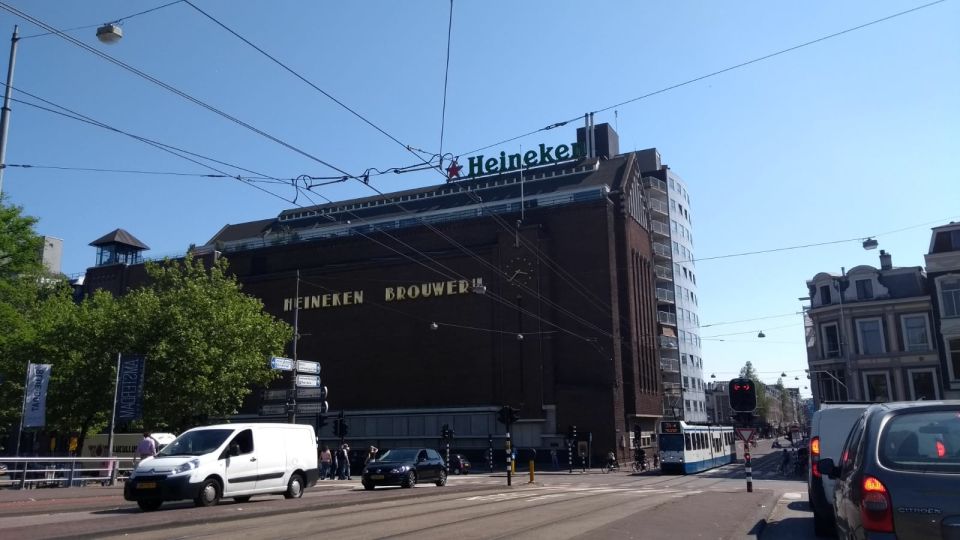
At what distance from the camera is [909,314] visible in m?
48.3

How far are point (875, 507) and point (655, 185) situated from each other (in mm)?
75365

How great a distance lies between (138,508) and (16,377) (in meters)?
31.8

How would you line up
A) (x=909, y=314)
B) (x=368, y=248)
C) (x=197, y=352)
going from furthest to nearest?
(x=368, y=248) < (x=909, y=314) < (x=197, y=352)

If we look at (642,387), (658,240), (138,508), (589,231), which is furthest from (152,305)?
(658,240)

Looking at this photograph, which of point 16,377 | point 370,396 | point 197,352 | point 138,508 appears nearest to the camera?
point 138,508

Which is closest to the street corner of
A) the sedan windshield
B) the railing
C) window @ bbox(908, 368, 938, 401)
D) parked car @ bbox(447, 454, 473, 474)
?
the sedan windshield

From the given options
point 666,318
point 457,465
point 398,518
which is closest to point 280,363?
point 398,518

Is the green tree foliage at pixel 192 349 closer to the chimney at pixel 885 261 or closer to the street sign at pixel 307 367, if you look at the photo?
the street sign at pixel 307 367

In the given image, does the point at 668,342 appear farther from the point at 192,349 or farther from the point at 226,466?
the point at 226,466

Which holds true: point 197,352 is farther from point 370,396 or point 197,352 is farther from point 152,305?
point 370,396

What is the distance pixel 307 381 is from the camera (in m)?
28.0

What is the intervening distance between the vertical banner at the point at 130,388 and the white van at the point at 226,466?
12562 millimetres

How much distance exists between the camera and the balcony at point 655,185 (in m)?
76.2

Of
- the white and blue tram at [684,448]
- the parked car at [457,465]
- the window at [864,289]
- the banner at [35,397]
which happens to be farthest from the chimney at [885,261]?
the banner at [35,397]
